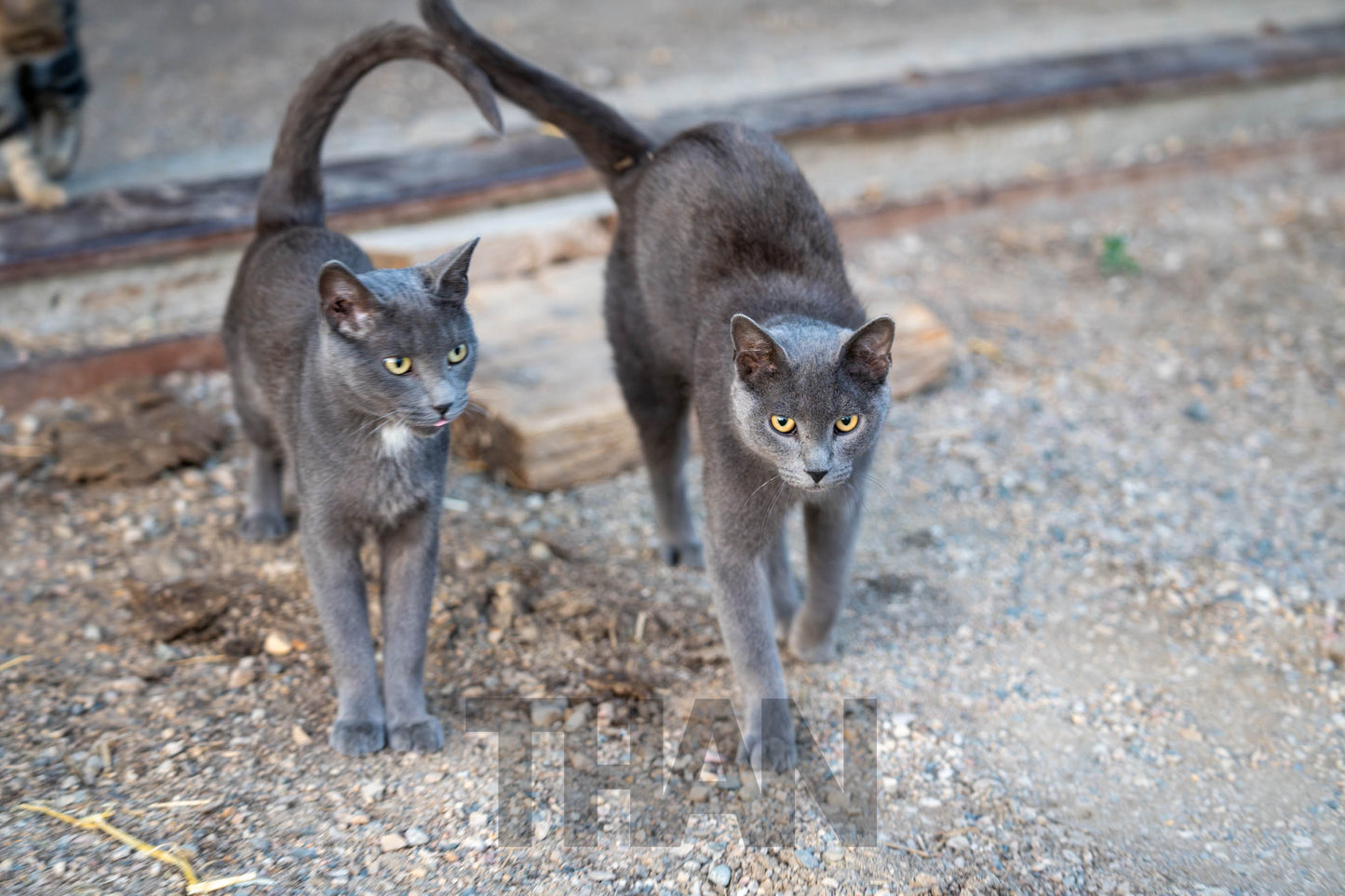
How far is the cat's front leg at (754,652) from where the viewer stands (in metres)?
2.55

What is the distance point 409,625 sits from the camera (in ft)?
8.25

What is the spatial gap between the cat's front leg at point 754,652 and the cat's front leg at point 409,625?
2.01ft

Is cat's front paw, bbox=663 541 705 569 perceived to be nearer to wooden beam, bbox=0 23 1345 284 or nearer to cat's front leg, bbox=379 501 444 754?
cat's front leg, bbox=379 501 444 754

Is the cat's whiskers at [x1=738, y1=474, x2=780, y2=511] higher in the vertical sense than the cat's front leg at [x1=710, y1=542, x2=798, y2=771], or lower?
higher

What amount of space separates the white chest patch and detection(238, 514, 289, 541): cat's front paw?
920mm

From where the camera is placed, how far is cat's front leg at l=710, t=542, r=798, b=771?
8.37ft

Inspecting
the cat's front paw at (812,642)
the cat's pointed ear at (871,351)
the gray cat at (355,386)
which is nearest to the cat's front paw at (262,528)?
the gray cat at (355,386)

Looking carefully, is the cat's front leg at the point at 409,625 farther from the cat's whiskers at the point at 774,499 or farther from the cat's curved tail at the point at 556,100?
the cat's curved tail at the point at 556,100

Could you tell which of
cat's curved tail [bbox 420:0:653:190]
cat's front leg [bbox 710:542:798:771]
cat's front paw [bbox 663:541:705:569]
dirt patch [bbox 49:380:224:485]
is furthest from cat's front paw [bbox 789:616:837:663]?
dirt patch [bbox 49:380:224:485]

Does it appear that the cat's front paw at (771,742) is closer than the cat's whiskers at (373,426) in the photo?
No

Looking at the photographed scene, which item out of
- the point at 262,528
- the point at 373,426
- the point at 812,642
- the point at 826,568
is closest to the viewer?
the point at 373,426

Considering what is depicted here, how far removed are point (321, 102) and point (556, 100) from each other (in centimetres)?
55

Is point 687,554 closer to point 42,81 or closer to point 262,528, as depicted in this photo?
point 262,528

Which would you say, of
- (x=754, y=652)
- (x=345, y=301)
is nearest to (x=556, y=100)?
(x=345, y=301)
